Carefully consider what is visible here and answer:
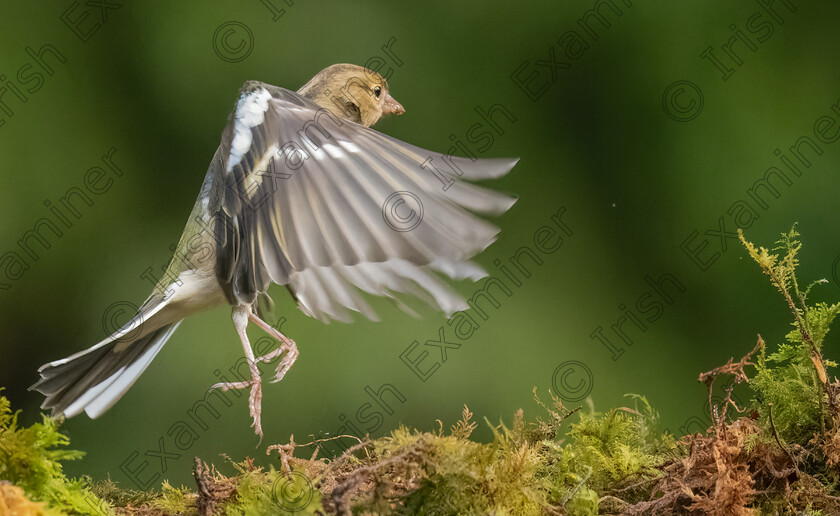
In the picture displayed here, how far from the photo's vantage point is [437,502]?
0.97 m

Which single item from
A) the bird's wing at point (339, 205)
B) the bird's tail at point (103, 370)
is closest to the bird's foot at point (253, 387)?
the bird's wing at point (339, 205)

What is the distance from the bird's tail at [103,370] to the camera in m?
1.81

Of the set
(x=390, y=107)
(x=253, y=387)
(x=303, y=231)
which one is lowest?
(x=253, y=387)

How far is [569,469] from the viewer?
1188 millimetres

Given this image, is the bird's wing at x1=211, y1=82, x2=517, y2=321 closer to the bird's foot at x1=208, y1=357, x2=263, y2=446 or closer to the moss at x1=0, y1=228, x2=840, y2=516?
the bird's foot at x1=208, y1=357, x2=263, y2=446

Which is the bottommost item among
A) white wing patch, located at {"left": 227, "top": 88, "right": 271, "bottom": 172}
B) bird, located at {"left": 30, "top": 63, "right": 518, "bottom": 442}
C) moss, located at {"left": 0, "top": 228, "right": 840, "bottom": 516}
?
moss, located at {"left": 0, "top": 228, "right": 840, "bottom": 516}

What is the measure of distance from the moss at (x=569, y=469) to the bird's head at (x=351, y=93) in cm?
135

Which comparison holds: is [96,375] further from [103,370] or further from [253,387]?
[253,387]

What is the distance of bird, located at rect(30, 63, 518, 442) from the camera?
1279 millimetres

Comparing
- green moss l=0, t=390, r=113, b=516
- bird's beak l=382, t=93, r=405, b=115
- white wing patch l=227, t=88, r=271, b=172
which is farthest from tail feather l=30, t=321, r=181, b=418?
bird's beak l=382, t=93, r=405, b=115

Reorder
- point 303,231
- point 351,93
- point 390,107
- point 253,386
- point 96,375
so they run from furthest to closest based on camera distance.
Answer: point 390,107
point 351,93
point 96,375
point 253,386
point 303,231

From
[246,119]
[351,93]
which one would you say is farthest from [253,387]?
[351,93]

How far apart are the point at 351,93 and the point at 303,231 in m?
1.12

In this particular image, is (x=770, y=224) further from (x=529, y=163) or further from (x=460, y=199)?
(x=460, y=199)
